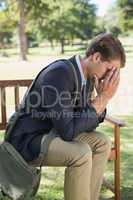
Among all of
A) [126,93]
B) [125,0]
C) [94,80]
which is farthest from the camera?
[125,0]

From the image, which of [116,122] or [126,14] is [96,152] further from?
[126,14]

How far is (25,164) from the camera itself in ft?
11.3

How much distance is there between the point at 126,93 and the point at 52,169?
21.7ft

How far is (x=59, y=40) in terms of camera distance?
6156cm

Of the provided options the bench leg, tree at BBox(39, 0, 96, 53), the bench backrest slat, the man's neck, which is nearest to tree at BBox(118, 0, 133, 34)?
tree at BBox(39, 0, 96, 53)

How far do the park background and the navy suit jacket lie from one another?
3.91 feet

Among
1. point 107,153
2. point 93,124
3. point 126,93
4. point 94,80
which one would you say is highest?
point 94,80

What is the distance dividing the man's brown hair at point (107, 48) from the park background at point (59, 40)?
Answer: 5.32 ft

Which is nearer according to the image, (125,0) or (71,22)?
(125,0)

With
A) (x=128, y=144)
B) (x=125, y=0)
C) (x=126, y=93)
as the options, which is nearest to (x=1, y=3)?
(x=125, y=0)

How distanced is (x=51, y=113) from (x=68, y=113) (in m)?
0.12

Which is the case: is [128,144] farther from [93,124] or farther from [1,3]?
[1,3]

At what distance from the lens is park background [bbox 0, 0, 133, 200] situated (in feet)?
17.5

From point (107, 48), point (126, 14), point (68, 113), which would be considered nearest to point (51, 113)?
point (68, 113)
